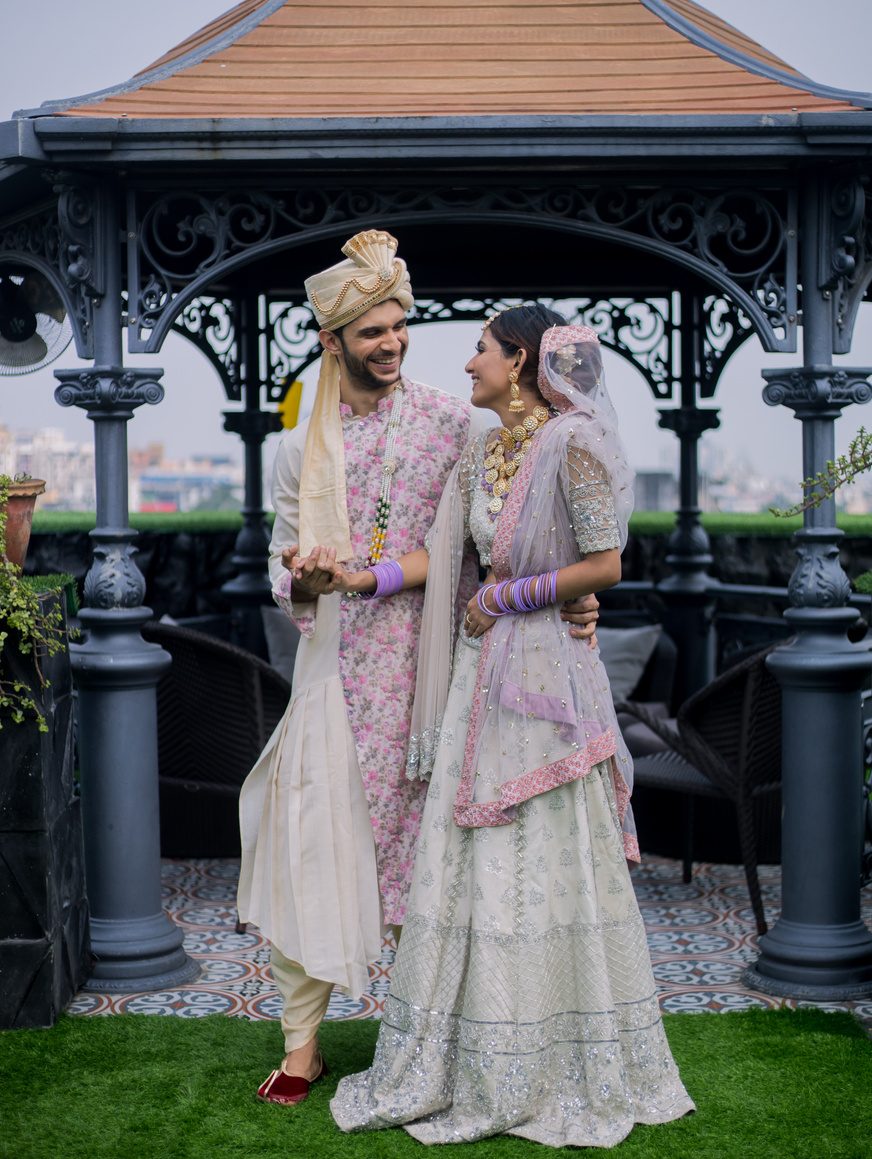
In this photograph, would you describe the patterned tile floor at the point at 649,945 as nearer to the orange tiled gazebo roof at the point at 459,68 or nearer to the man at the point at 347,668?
the man at the point at 347,668

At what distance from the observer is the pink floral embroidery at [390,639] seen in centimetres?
321

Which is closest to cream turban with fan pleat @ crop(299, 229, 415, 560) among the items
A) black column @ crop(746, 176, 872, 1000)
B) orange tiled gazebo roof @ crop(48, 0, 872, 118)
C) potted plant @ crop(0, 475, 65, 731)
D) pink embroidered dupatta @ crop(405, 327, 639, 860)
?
pink embroidered dupatta @ crop(405, 327, 639, 860)

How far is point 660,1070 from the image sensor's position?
3.08 metres

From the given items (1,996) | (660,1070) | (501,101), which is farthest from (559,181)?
(1,996)

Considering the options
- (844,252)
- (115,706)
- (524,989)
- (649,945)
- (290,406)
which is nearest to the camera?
(524,989)

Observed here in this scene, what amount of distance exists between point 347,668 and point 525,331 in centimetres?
93

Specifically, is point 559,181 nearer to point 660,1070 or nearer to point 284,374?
point 660,1070

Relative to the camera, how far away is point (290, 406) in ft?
29.7

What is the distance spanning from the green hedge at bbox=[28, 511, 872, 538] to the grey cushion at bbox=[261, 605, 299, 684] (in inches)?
121

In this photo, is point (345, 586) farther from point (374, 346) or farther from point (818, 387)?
point (818, 387)

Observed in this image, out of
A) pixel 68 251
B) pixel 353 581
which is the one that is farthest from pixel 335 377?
pixel 68 251

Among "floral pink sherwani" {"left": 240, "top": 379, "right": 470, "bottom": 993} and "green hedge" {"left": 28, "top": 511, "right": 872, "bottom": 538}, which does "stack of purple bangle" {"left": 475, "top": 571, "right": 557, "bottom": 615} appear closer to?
"floral pink sherwani" {"left": 240, "top": 379, "right": 470, "bottom": 993}

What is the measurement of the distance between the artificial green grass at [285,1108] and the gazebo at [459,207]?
1.49 feet

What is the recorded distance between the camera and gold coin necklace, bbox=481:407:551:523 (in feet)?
10.0
